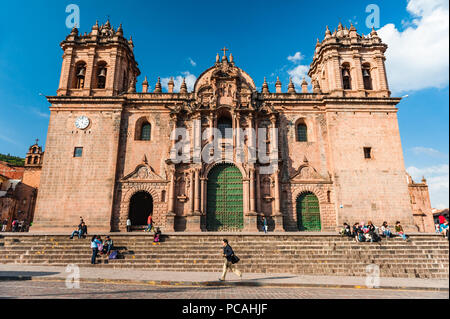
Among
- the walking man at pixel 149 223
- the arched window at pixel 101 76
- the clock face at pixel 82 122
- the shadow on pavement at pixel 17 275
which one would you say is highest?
the arched window at pixel 101 76

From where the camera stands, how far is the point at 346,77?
85.3 feet

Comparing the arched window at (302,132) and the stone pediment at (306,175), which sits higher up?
the arched window at (302,132)

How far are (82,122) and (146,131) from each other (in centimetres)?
500

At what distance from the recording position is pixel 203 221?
2070 centimetres


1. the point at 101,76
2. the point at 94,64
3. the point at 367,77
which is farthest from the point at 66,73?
the point at 367,77

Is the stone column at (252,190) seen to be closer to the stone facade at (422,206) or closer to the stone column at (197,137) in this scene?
the stone column at (197,137)

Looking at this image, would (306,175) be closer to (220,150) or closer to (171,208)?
(220,150)

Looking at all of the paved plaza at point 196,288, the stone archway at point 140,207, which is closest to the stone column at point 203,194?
the stone archway at point 140,207

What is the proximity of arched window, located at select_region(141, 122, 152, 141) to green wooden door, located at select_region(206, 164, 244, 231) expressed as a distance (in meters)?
6.34

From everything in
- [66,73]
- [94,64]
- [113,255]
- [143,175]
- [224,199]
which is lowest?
[113,255]

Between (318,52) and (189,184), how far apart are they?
17.7 meters

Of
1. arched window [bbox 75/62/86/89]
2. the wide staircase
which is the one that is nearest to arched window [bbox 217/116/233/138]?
the wide staircase

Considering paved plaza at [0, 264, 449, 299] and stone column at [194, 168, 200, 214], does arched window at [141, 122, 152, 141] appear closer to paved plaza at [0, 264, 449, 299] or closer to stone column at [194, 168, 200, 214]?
stone column at [194, 168, 200, 214]

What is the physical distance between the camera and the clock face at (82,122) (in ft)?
75.3
